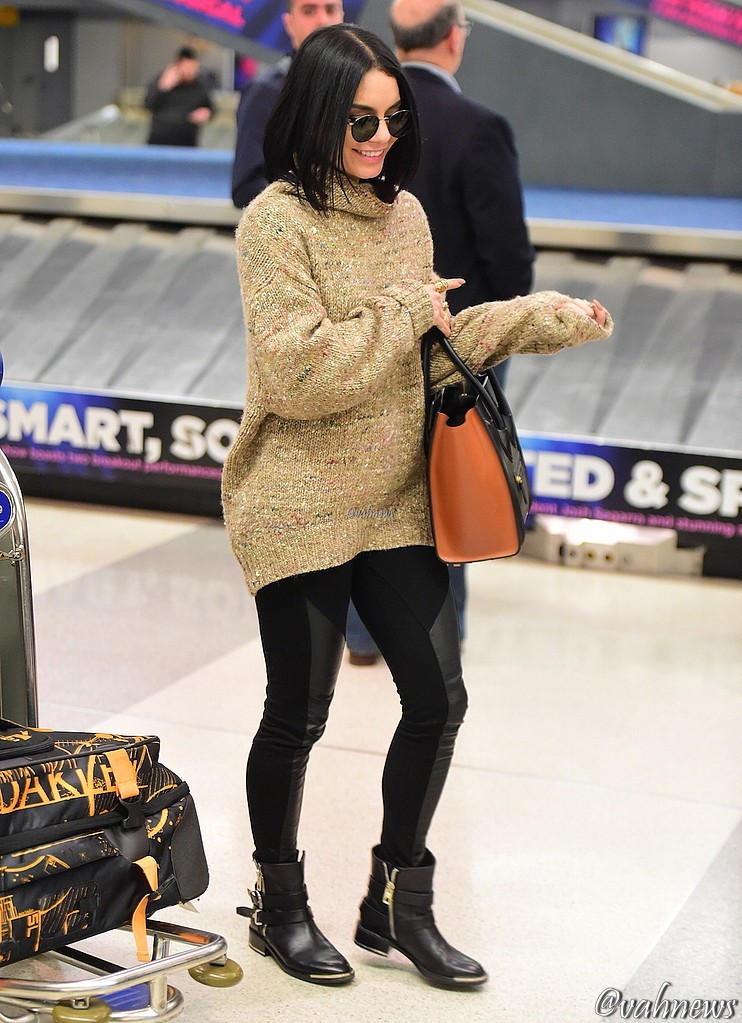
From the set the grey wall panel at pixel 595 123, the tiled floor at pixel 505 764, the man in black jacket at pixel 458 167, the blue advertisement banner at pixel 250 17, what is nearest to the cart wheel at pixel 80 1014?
the tiled floor at pixel 505 764

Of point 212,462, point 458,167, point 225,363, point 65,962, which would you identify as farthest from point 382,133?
point 225,363

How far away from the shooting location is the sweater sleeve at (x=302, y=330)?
2127 millimetres

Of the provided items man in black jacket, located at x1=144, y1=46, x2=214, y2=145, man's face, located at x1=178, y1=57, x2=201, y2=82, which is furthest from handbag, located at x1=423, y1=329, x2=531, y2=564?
man's face, located at x1=178, y1=57, x2=201, y2=82

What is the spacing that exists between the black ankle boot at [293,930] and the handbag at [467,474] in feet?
2.12

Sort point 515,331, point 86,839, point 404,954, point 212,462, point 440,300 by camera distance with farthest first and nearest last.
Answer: point 212,462 < point 404,954 < point 515,331 < point 440,300 < point 86,839

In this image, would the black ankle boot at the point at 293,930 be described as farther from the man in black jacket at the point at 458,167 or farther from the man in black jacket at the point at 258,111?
the man in black jacket at the point at 258,111

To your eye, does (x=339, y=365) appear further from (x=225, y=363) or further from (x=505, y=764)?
(x=225, y=363)

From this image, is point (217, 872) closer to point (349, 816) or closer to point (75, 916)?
point (349, 816)

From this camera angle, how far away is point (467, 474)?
233 centimetres

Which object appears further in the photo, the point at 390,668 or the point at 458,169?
the point at 458,169

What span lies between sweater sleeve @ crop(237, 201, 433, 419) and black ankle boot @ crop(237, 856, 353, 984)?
84 centimetres

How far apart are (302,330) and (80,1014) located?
3.46 ft

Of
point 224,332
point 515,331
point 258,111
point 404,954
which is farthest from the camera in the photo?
point 224,332

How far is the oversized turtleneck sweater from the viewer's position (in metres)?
2.15
